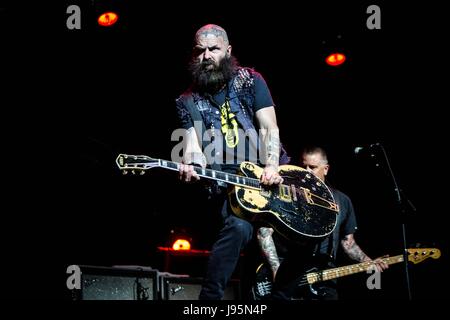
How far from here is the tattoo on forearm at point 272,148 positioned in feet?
12.9

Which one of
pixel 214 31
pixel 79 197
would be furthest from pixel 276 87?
pixel 214 31

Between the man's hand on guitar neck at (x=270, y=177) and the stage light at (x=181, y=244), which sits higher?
the stage light at (x=181, y=244)

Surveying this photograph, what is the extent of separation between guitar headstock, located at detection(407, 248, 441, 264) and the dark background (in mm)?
1075

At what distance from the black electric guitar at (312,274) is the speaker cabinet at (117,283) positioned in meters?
1.39

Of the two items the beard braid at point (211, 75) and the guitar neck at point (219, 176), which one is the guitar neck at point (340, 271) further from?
the beard braid at point (211, 75)

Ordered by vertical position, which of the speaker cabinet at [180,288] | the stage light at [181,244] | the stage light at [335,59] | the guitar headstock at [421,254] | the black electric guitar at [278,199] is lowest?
the speaker cabinet at [180,288]

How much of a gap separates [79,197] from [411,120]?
5.28 m

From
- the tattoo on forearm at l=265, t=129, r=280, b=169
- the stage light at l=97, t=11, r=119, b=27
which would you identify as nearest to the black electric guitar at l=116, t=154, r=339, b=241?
the tattoo on forearm at l=265, t=129, r=280, b=169

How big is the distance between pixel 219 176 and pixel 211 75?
0.91m

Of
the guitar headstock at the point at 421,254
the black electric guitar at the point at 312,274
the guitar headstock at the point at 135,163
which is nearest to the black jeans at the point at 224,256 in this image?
the guitar headstock at the point at 135,163

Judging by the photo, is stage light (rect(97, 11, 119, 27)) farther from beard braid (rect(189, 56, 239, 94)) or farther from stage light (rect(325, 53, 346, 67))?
stage light (rect(325, 53, 346, 67))

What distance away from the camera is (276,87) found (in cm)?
828

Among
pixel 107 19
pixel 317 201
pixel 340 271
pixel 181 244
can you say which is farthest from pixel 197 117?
pixel 181 244
